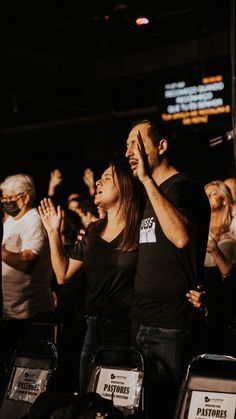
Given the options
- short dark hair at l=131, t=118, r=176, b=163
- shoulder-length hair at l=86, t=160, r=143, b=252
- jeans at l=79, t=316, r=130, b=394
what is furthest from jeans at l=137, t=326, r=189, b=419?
short dark hair at l=131, t=118, r=176, b=163

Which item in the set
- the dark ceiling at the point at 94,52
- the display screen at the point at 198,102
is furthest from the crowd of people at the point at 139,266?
the dark ceiling at the point at 94,52

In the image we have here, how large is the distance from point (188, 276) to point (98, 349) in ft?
2.39

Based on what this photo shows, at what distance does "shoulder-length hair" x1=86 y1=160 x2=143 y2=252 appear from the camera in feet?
14.1

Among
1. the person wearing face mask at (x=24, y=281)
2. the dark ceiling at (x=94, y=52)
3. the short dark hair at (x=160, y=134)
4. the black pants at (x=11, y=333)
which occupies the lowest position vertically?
the black pants at (x=11, y=333)

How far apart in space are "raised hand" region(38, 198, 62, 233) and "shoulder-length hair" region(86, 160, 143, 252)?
0.22 metres

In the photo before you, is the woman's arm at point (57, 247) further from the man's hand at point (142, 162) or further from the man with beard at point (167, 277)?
the man's hand at point (142, 162)

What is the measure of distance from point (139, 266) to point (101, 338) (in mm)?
619

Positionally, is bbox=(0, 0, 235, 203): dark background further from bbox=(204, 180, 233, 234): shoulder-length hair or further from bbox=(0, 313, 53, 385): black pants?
bbox=(0, 313, 53, 385): black pants

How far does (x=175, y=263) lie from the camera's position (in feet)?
12.4

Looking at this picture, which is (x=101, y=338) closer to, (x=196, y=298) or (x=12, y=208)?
(x=196, y=298)

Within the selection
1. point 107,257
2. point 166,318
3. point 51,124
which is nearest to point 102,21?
point 51,124

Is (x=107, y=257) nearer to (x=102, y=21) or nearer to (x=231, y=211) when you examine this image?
(x=231, y=211)

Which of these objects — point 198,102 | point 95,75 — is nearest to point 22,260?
point 198,102

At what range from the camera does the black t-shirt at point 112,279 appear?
4.27 metres
